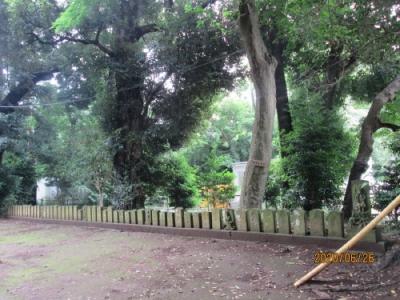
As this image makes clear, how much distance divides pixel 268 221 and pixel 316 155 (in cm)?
264

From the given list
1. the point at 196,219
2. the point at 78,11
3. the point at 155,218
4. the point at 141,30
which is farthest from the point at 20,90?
the point at 196,219

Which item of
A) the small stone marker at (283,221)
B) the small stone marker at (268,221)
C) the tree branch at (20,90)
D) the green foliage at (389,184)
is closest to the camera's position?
the small stone marker at (283,221)

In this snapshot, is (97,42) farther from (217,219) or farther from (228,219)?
(228,219)

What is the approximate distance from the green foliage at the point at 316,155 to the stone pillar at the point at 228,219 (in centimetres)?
245

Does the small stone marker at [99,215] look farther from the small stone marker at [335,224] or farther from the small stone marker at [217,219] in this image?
the small stone marker at [335,224]

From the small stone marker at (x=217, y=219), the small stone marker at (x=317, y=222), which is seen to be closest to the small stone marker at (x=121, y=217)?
the small stone marker at (x=217, y=219)

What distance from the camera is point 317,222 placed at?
4828 millimetres

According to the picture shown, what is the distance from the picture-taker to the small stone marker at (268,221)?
5312mm

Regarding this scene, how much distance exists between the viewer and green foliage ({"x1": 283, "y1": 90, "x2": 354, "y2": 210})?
746 cm

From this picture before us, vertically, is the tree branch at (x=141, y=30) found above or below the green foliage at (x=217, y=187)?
above

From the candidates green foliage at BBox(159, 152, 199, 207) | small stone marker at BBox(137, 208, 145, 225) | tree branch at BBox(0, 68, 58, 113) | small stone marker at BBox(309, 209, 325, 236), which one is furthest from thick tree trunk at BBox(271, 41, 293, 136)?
tree branch at BBox(0, 68, 58, 113)

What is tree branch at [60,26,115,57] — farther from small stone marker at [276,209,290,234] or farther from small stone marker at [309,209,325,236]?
small stone marker at [309,209,325,236]

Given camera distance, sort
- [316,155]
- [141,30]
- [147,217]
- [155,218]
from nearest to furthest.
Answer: [155,218] → [147,217] → [316,155] → [141,30]

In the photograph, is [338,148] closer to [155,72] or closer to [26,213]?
[155,72]
